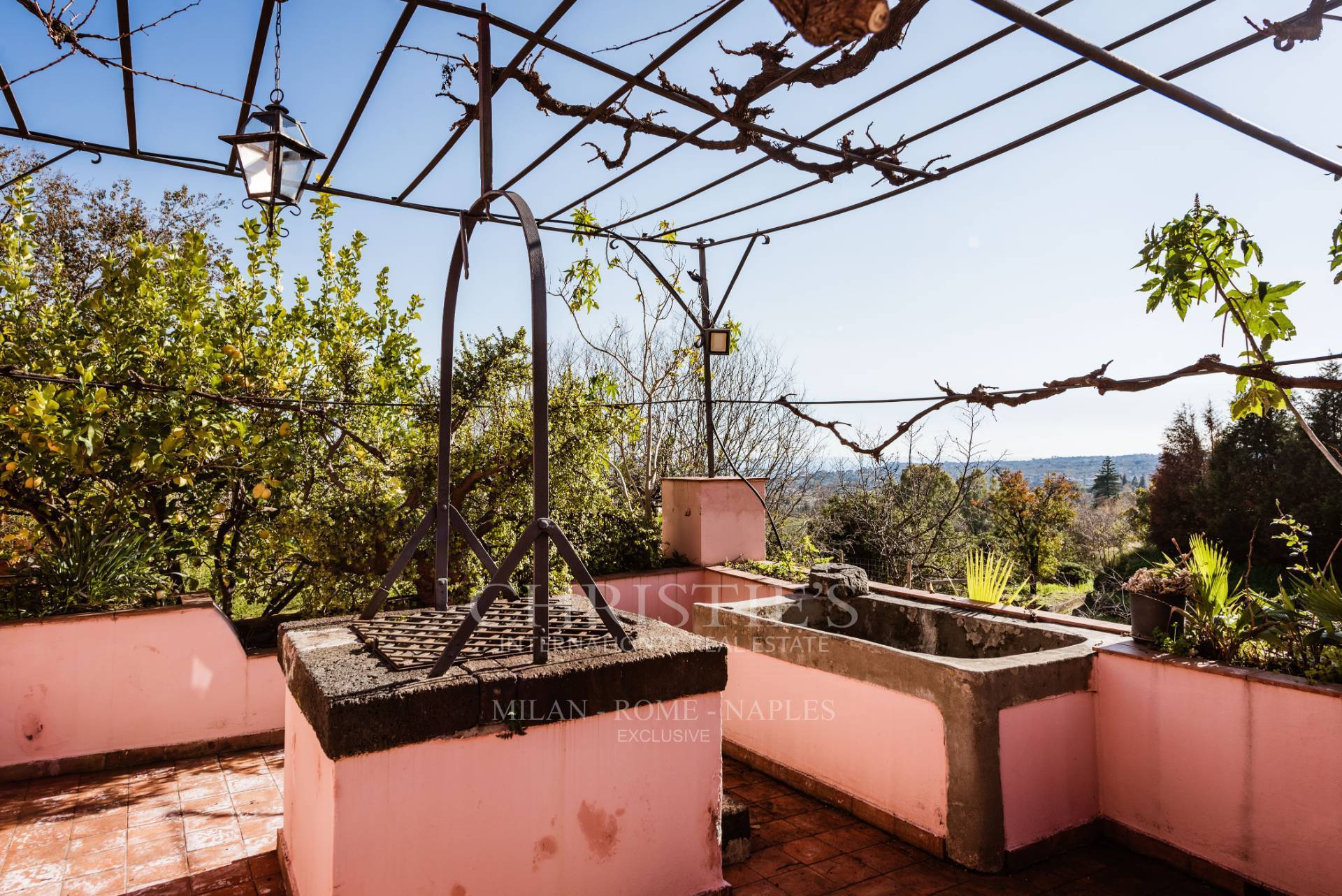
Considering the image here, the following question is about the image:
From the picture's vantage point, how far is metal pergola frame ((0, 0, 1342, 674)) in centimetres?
177

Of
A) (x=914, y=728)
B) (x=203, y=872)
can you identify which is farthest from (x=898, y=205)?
(x=203, y=872)

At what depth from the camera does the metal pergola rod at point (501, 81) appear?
7.91 feet

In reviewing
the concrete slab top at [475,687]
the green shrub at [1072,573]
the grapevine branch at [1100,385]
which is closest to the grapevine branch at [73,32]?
the concrete slab top at [475,687]

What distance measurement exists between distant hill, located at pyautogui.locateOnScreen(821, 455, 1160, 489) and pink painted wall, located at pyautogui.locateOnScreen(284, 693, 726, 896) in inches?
532

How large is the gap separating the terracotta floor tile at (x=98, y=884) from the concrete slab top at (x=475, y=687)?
1.30m

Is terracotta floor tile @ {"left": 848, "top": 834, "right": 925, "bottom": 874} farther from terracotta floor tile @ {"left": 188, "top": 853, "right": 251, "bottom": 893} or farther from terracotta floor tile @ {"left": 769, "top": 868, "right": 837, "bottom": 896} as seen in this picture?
terracotta floor tile @ {"left": 188, "top": 853, "right": 251, "bottom": 893}

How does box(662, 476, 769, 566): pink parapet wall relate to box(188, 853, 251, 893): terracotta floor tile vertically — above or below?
above

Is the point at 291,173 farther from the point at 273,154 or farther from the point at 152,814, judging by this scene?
the point at 152,814

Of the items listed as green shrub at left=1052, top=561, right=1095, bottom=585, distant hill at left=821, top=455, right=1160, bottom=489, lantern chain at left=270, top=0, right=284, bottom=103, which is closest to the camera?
lantern chain at left=270, top=0, right=284, bottom=103

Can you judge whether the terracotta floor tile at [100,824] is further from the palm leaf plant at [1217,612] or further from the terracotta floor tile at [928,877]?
the palm leaf plant at [1217,612]

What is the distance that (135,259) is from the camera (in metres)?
5.04

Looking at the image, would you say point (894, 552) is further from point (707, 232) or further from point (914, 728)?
point (914, 728)

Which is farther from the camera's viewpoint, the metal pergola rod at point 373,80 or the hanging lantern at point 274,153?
the hanging lantern at point 274,153

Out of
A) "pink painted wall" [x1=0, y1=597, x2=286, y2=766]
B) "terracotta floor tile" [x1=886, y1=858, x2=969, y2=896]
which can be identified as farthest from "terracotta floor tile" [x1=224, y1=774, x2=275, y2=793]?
"terracotta floor tile" [x1=886, y1=858, x2=969, y2=896]
